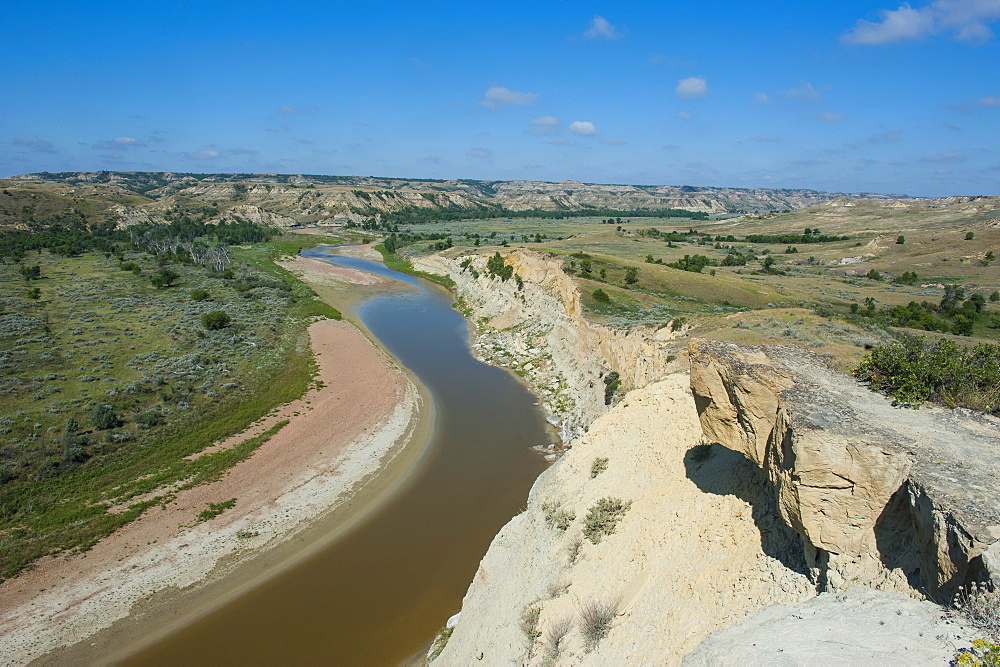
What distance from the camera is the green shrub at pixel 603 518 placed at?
11.3 metres

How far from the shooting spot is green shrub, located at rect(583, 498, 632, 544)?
11289mm

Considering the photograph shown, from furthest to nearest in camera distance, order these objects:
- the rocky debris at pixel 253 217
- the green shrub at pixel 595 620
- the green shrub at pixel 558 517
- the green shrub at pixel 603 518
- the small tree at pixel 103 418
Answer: the rocky debris at pixel 253 217 < the small tree at pixel 103 418 < the green shrub at pixel 558 517 < the green shrub at pixel 603 518 < the green shrub at pixel 595 620

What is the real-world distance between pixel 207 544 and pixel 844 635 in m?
16.4

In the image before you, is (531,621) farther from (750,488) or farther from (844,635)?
(844,635)

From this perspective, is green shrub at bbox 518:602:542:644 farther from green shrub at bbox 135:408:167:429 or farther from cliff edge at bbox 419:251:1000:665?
green shrub at bbox 135:408:167:429

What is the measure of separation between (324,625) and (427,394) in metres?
15.7

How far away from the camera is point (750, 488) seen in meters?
9.45

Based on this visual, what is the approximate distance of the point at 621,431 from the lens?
14.7m

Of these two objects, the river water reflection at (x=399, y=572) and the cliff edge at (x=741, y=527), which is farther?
the river water reflection at (x=399, y=572)

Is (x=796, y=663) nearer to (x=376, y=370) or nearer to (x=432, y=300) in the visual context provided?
(x=376, y=370)

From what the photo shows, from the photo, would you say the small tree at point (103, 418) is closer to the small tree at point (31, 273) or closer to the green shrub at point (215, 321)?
the green shrub at point (215, 321)

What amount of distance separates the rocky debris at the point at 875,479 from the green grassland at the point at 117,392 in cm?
1852

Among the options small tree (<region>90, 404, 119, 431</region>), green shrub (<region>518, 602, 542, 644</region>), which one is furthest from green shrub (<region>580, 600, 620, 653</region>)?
small tree (<region>90, 404, 119, 431</region>)

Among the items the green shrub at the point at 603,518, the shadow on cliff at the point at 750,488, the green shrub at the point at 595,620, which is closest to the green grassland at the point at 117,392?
the green shrub at the point at 603,518
